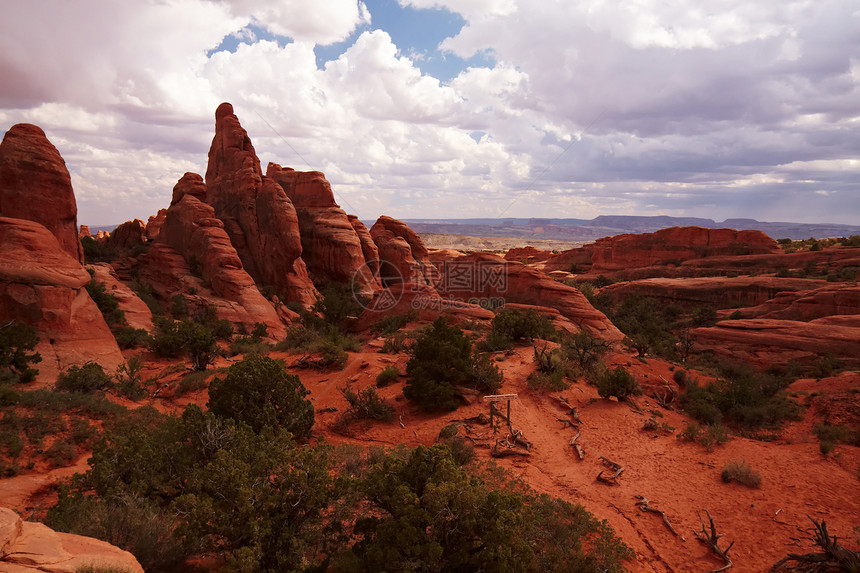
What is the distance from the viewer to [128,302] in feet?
74.2

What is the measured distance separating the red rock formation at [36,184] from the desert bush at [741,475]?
26215mm

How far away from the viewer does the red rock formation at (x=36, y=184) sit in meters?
17.9

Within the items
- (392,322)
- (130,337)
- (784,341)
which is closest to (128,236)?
(130,337)

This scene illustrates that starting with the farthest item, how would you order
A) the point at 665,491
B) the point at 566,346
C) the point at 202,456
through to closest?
the point at 566,346 → the point at 665,491 → the point at 202,456

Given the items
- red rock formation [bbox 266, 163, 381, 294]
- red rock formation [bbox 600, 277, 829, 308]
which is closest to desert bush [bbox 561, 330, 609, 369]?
red rock formation [bbox 266, 163, 381, 294]

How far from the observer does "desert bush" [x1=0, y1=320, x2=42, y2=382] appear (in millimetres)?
12391

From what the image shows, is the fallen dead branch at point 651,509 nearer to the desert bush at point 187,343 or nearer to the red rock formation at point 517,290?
the desert bush at point 187,343

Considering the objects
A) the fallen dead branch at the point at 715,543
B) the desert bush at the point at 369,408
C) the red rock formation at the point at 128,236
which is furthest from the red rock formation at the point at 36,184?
the fallen dead branch at the point at 715,543

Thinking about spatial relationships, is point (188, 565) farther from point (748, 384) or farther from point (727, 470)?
point (748, 384)

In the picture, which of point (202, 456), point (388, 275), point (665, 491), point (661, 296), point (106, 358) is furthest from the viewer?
point (388, 275)

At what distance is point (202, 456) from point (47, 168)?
19477mm

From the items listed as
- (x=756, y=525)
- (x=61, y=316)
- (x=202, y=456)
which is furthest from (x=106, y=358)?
(x=756, y=525)

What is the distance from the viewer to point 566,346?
18172 millimetres

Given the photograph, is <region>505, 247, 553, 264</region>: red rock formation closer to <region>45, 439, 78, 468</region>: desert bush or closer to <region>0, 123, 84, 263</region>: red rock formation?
<region>0, 123, 84, 263</region>: red rock formation
